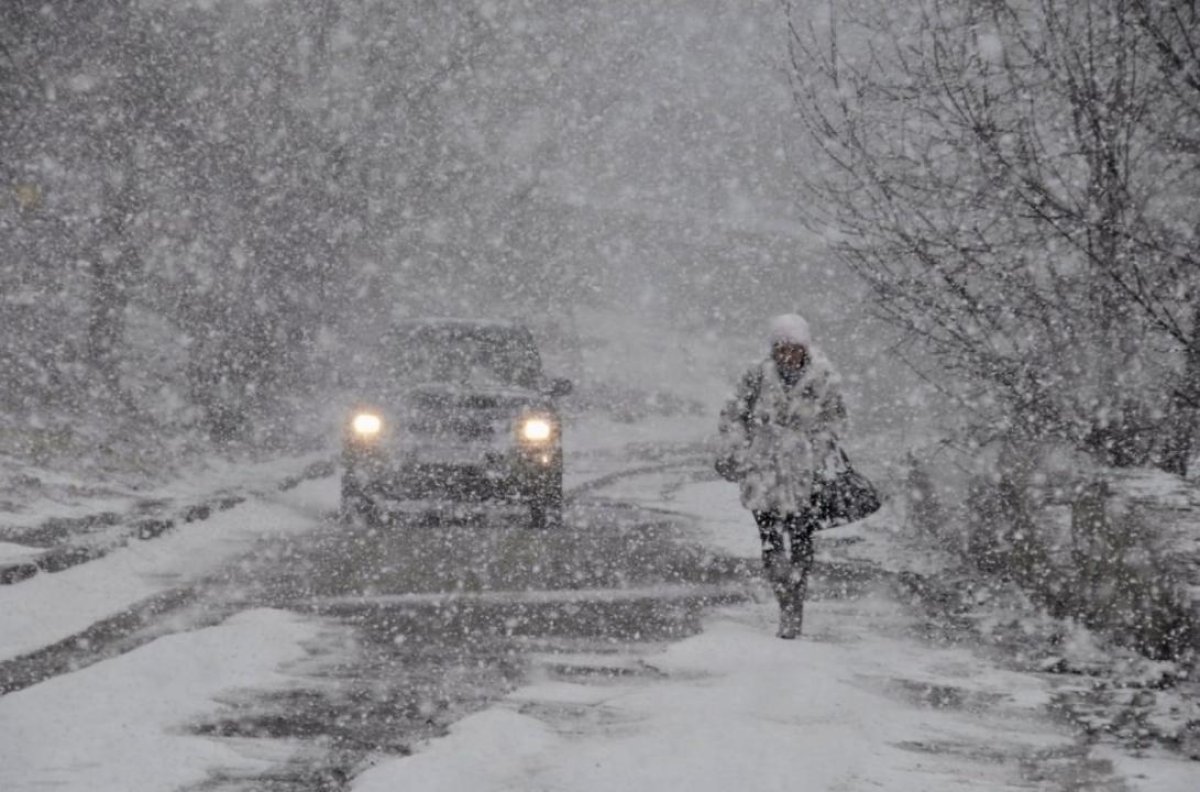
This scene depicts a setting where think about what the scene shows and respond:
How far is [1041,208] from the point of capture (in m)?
8.92

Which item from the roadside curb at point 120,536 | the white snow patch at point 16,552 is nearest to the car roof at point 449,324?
the roadside curb at point 120,536

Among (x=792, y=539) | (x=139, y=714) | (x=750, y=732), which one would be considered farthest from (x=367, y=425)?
(x=750, y=732)

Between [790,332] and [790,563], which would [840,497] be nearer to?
[790,563]

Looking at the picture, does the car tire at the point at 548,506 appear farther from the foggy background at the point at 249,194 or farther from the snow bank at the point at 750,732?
the snow bank at the point at 750,732

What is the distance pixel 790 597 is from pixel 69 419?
1299cm

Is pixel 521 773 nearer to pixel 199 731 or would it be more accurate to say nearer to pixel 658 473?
pixel 199 731

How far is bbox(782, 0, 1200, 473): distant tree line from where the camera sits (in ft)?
28.2

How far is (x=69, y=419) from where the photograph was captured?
19.1m

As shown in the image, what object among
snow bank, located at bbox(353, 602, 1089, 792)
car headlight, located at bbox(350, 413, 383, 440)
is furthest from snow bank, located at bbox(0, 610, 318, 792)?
car headlight, located at bbox(350, 413, 383, 440)

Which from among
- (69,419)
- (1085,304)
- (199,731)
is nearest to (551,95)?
(69,419)

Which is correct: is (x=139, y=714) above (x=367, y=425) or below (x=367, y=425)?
below

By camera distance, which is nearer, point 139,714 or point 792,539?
point 139,714

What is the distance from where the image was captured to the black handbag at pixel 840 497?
8617 mm

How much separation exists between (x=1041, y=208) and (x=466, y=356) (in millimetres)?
6847
